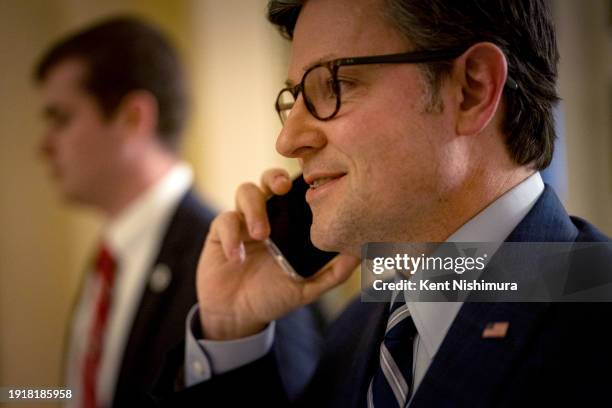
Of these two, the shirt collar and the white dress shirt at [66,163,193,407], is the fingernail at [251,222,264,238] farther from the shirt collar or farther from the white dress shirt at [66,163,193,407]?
the shirt collar

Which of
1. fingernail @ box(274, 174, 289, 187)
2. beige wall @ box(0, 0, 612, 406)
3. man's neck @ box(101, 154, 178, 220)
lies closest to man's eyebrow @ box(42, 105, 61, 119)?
man's neck @ box(101, 154, 178, 220)

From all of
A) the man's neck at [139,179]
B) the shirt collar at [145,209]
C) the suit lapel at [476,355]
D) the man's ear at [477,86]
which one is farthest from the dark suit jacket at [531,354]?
the man's neck at [139,179]

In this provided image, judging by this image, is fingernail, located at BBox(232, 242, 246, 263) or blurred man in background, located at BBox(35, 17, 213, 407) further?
blurred man in background, located at BBox(35, 17, 213, 407)

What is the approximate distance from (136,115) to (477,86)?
130cm

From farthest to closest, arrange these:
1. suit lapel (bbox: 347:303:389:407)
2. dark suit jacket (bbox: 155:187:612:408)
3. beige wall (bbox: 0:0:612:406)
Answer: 1. beige wall (bbox: 0:0:612:406)
2. suit lapel (bbox: 347:303:389:407)
3. dark suit jacket (bbox: 155:187:612:408)

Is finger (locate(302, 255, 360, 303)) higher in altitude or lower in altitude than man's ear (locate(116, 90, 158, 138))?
lower

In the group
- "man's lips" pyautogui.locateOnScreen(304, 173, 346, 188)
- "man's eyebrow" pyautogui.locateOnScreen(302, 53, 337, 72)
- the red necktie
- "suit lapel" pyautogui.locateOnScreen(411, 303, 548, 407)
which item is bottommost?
the red necktie

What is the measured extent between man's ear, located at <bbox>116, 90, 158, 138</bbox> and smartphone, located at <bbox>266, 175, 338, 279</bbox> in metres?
0.93

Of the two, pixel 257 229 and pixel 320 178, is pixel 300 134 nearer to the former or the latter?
pixel 320 178

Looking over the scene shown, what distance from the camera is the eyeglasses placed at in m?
0.81

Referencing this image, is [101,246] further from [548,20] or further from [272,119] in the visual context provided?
[548,20]

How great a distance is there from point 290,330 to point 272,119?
106cm

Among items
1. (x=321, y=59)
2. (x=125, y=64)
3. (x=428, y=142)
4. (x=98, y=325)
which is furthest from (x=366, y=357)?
(x=125, y=64)

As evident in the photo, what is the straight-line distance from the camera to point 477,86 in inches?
32.3
